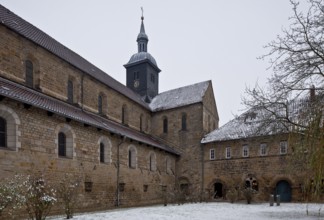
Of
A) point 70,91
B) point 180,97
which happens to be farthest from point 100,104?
point 180,97

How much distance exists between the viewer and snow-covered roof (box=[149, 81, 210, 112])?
31878 mm

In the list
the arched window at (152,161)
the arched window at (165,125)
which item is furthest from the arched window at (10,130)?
the arched window at (165,125)

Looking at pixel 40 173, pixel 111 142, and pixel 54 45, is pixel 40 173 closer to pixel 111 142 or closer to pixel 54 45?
pixel 111 142

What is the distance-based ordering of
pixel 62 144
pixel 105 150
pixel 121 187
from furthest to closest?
pixel 121 187, pixel 105 150, pixel 62 144

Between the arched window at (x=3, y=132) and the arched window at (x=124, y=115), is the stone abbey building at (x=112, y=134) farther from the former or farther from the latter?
the arched window at (x=124, y=115)

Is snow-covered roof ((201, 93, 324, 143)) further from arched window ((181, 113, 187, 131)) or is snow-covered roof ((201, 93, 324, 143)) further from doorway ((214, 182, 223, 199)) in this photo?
→ doorway ((214, 182, 223, 199))

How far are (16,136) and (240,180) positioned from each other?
20.2 m

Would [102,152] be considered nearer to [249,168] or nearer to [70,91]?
[70,91]

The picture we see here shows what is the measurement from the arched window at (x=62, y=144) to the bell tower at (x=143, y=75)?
19786 millimetres

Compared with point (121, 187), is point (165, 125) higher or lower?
higher

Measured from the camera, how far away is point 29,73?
18.0m

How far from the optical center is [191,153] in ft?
101

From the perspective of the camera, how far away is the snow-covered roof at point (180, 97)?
3188 cm

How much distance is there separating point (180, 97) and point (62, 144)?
18663 millimetres
